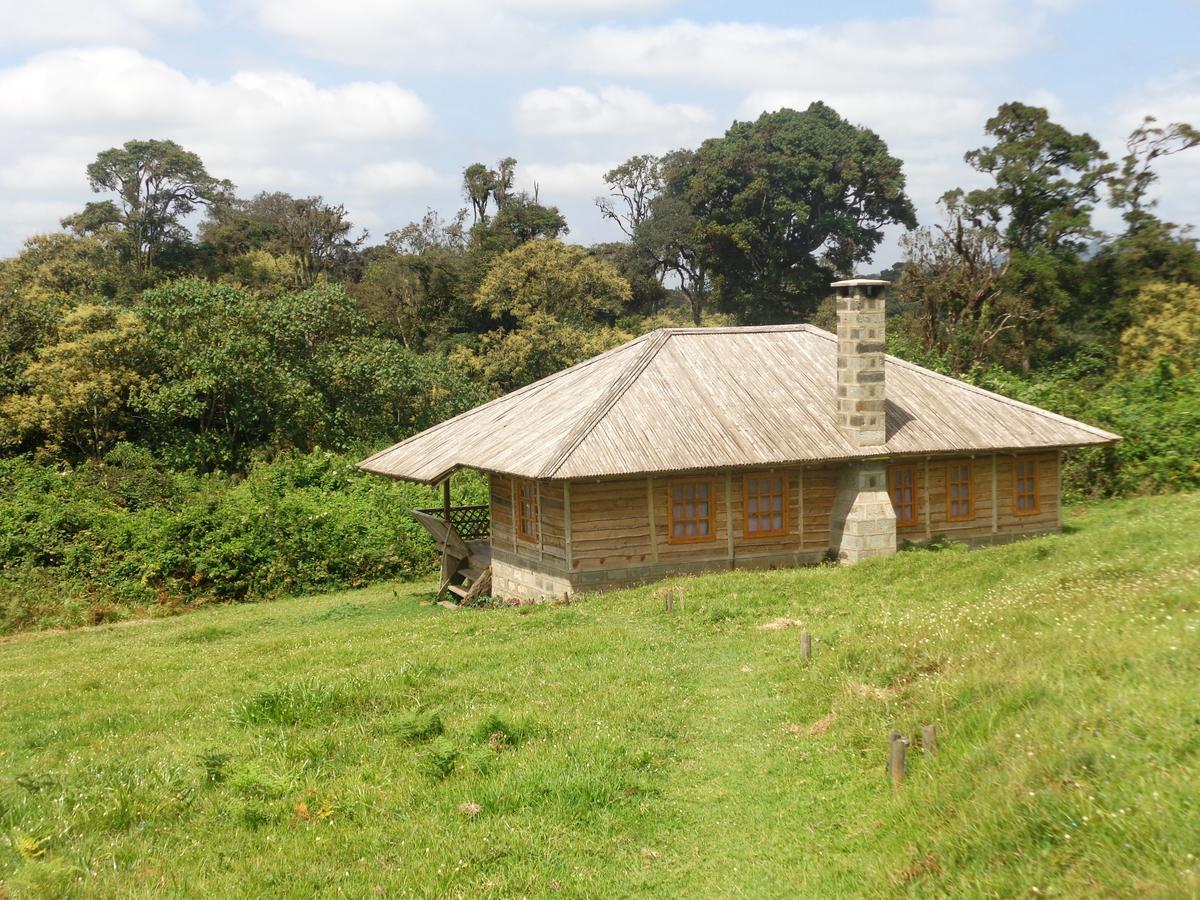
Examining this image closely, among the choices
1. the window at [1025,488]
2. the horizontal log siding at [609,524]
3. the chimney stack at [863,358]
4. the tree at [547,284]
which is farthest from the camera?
the tree at [547,284]

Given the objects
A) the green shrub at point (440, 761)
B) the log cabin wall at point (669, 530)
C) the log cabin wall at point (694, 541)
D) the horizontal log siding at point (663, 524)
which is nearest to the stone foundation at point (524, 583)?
the log cabin wall at point (694, 541)

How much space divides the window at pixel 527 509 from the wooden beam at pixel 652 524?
2.46 meters

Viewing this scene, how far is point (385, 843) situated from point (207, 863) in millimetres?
1319

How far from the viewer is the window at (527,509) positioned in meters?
22.1

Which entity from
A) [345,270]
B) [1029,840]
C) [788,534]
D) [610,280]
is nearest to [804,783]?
[1029,840]

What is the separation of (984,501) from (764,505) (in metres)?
5.56

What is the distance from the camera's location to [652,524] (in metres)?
21.0

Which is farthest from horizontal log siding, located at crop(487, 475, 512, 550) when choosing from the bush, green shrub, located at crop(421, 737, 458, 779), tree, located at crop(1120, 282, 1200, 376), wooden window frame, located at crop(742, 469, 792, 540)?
tree, located at crop(1120, 282, 1200, 376)

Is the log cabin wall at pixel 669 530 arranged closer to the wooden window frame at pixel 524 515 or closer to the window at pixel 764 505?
the window at pixel 764 505

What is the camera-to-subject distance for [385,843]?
816cm

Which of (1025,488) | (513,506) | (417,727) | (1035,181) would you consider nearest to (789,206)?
(1035,181)

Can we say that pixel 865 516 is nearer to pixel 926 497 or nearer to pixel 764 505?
pixel 764 505

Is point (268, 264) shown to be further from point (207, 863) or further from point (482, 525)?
point (207, 863)

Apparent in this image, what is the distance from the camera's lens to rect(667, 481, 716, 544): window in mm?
21109
